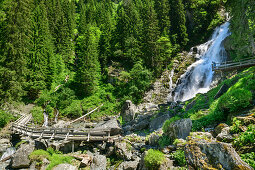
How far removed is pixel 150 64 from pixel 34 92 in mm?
23761

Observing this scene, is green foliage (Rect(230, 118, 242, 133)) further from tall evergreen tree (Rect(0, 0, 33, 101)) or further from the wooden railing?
tall evergreen tree (Rect(0, 0, 33, 101))

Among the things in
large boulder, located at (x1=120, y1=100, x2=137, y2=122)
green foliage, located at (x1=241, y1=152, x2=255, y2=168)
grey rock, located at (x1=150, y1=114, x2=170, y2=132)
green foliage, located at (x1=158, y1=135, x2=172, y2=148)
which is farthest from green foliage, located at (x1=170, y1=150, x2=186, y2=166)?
large boulder, located at (x1=120, y1=100, x2=137, y2=122)

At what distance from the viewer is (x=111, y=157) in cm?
1171

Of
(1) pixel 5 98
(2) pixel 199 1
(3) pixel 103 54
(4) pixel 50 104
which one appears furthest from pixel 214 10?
(1) pixel 5 98

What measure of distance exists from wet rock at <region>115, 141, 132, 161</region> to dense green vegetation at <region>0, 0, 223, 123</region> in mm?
16684

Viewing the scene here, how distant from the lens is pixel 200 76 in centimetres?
2759

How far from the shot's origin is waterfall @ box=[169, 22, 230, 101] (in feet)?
86.6

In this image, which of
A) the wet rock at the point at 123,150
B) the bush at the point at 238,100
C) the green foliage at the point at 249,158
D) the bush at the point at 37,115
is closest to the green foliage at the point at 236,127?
the green foliage at the point at 249,158

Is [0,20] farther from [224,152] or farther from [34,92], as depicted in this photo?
[224,152]

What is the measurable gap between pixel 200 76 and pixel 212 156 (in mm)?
25180

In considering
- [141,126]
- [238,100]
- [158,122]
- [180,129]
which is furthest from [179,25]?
[180,129]

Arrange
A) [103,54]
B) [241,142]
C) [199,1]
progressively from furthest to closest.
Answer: [199,1] < [103,54] < [241,142]

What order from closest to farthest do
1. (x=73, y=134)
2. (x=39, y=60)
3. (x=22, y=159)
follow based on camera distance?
(x=22, y=159) → (x=73, y=134) → (x=39, y=60)

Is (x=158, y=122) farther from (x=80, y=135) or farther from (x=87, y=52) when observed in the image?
(x=87, y=52)
